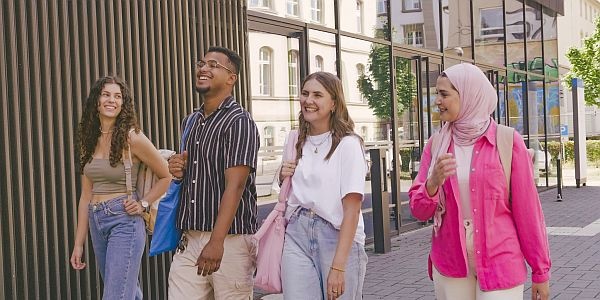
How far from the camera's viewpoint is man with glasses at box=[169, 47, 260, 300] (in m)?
4.22

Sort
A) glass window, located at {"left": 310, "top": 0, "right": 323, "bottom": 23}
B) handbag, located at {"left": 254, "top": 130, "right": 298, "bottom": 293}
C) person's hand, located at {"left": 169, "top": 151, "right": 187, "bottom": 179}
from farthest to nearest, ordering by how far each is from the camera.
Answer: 1. glass window, located at {"left": 310, "top": 0, "right": 323, "bottom": 23}
2. person's hand, located at {"left": 169, "top": 151, "right": 187, "bottom": 179}
3. handbag, located at {"left": 254, "top": 130, "right": 298, "bottom": 293}

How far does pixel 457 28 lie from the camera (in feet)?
51.1

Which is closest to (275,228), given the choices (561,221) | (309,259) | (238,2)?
(309,259)

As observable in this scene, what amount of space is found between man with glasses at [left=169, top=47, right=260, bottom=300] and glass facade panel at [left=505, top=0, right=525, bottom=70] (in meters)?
15.2

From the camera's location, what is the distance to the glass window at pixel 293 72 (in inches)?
388

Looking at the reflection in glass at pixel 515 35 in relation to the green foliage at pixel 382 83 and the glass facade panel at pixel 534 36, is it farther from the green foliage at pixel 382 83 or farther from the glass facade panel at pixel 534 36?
the green foliage at pixel 382 83

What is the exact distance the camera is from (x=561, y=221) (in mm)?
14469

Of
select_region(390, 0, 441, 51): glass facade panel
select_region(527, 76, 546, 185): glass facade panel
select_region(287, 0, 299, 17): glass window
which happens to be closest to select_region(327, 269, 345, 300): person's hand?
select_region(287, 0, 299, 17): glass window

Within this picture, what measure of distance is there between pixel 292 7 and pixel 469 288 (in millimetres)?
6690

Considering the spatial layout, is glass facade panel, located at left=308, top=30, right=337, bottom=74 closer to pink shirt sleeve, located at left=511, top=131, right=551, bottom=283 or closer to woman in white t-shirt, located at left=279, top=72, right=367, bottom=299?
woman in white t-shirt, located at left=279, top=72, right=367, bottom=299

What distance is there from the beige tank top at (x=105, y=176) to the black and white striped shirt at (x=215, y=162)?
1.01m

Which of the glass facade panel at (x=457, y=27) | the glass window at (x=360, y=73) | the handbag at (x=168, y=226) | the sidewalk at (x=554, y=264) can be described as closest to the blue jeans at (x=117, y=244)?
the handbag at (x=168, y=226)

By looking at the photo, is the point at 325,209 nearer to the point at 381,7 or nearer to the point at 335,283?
the point at 335,283

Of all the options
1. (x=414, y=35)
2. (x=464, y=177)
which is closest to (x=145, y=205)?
(x=464, y=177)
